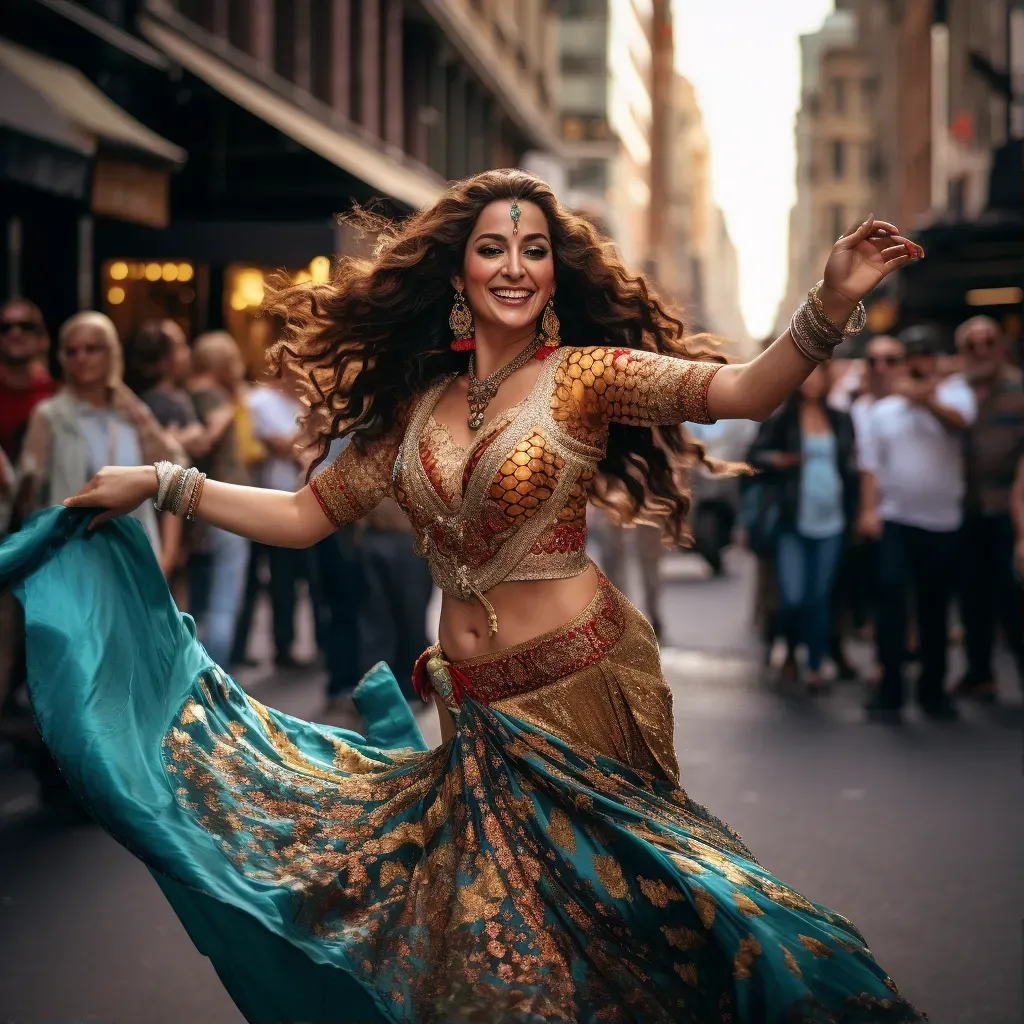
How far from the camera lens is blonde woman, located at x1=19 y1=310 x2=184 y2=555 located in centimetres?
802

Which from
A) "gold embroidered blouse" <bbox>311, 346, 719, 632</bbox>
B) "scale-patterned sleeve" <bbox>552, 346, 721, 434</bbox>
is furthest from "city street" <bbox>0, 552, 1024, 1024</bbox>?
"scale-patterned sleeve" <bbox>552, 346, 721, 434</bbox>

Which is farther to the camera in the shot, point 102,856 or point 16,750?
point 16,750

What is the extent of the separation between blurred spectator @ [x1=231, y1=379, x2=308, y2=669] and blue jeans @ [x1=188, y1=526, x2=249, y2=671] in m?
0.87

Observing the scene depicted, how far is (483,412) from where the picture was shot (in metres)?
4.49

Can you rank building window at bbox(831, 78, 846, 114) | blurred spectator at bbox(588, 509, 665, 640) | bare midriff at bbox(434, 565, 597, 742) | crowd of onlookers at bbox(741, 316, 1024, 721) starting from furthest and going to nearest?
building window at bbox(831, 78, 846, 114)
blurred spectator at bbox(588, 509, 665, 640)
crowd of onlookers at bbox(741, 316, 1024, 721)
bare midriff at bbox(434, 565, 597, 742)

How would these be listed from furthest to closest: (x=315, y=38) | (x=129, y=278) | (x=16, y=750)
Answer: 1. (x=315, y=38)
2. (x=129, y=278)
3. (x=16, y=750)

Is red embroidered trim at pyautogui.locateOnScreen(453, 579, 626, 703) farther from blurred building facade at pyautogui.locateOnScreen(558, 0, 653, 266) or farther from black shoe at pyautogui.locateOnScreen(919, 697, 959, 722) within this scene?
blurred building facade at pyautogui.locateOnScreen(558, 0, 653, 266)

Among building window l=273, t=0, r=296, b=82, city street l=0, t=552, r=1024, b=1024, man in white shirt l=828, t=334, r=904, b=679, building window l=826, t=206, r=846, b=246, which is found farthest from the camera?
building window l=826, t=206, r=846, b=246

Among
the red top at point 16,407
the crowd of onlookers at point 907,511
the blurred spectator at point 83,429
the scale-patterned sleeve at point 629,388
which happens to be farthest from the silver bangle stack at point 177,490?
the crowd of onlookers at point 907,511

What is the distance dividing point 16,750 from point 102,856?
78.5 inches

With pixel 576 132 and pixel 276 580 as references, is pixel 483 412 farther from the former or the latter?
pixel 576 132

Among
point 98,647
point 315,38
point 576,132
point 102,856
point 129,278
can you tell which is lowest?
point 102,856

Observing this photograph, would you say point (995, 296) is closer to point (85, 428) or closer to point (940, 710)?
point (940, 710)

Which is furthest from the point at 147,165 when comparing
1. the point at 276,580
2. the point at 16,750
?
the point at 16,750
